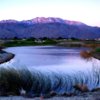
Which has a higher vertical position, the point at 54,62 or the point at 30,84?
the point at 30,84

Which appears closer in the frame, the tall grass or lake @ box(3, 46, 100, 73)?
the tall grass

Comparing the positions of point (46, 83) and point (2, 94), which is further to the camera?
point (46, 83)

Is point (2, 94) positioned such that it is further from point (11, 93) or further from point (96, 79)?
point (96, 79)

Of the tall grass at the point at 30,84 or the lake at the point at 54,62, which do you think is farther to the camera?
the lake at the point at 54,62

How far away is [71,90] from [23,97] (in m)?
2.43

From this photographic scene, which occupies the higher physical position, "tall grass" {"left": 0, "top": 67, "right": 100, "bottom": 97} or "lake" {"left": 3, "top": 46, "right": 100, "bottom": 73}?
"tall grass" {"left": 0, "top": 67, "right": 100, "bottom": 97}

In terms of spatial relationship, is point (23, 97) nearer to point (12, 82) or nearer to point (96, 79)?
point (12, 82)

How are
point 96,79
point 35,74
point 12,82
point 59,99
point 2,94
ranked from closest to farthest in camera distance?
point 59,99
point 2,94
point 12,82
point 35,74
point 96,79

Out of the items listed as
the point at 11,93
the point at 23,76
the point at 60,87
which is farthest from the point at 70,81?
the point at 11,93

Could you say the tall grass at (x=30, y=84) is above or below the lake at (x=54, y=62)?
above

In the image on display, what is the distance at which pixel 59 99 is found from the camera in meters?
10.9

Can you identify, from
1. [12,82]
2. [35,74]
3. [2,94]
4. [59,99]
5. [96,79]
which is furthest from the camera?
[96,79]

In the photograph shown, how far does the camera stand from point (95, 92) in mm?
12227

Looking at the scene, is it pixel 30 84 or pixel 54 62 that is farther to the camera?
A: pixel 54 62
